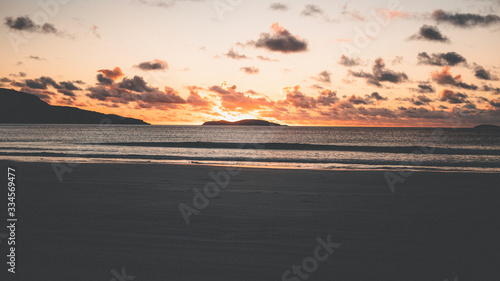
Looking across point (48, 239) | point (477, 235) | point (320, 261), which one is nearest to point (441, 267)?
point (320, 261)

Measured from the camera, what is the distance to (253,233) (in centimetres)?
622

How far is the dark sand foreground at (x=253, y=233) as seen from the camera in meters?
4.68

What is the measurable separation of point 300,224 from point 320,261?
6.16 ft

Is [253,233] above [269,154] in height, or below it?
below

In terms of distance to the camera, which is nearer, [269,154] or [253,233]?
[253,233]

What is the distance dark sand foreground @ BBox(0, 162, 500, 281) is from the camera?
4.68m

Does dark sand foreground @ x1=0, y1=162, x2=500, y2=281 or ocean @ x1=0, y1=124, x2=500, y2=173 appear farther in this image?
ocean @ x1=0, y1=124, x2=500, y2=173

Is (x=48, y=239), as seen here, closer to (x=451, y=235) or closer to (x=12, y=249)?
(x=12, y=249)

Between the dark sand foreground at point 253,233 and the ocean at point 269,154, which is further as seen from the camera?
the ocean at point 269,154

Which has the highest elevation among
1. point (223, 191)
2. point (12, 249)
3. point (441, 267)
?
point (223, 191)

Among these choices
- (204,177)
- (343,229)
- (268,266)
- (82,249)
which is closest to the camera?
(268,266)

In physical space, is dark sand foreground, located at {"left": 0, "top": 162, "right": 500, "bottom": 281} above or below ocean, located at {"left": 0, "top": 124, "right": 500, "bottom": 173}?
below

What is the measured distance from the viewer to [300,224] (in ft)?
22.7

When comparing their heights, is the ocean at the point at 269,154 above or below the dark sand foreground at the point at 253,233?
above
